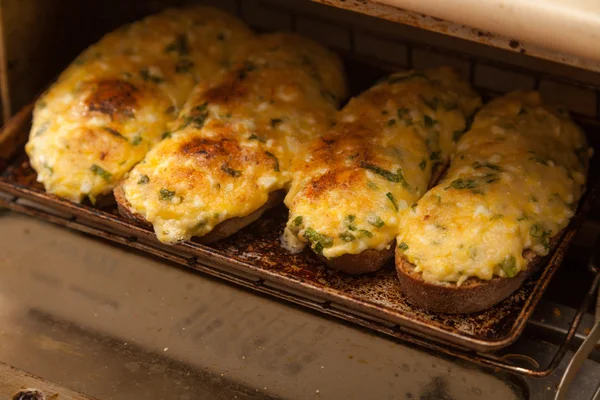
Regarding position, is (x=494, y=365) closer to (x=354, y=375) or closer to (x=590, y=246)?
(x=354, y=375)

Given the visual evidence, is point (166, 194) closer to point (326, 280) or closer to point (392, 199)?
point (326, 280)

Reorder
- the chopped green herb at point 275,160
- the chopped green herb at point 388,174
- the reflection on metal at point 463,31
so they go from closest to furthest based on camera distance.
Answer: the reflection on metal at point 463,31
the chopped green herb at point 388,174
the chopped green herb at point 275,160

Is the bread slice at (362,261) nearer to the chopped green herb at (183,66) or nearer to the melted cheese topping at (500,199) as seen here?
the melted cheese topping at (500,199)

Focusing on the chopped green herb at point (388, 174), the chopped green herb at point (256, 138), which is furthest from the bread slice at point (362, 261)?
the chopped green herb at point (256, 138)

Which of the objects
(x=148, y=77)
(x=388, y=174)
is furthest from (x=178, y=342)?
(x=148, y=77)

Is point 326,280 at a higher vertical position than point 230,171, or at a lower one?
lower

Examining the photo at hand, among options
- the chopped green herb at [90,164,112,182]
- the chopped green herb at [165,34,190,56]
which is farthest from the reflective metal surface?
the chopped green herb at [165,34,190,56]

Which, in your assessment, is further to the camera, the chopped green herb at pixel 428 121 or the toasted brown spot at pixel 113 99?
the toasted brown spot at pixel 113 99

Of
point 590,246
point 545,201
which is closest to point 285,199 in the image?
point 545,201
